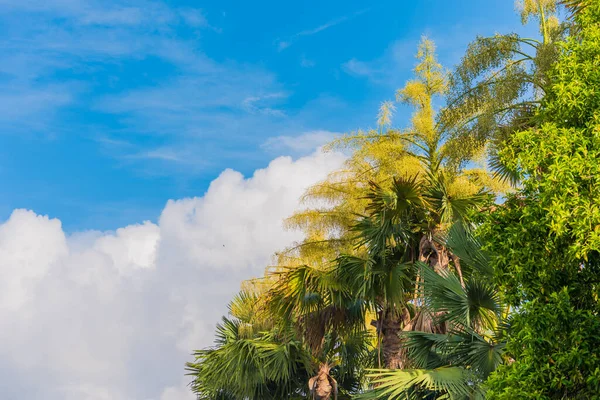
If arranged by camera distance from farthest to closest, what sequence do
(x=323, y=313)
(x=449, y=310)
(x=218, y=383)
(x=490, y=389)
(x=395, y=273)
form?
(x=218, y=383), (x=323, y=313), (x=395, y=273), (x=449, y=310), (x=490, y=389)

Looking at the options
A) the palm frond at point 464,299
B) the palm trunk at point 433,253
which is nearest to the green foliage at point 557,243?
the palm frond at point 464,299

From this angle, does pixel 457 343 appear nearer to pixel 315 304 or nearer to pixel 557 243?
pixel 557 243

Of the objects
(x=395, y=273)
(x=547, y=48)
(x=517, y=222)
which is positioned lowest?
(x=517, y=222)

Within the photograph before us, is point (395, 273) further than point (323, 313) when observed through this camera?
No

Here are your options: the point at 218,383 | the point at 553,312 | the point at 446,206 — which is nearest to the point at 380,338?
the point at 446,206

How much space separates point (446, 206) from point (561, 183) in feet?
20.9

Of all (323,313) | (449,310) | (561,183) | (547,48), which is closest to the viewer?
(561,183)

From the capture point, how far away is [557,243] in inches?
312

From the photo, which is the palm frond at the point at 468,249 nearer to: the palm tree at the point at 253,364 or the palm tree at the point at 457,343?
the palm tree at the point at 457,343

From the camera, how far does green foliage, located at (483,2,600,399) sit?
7.46 m

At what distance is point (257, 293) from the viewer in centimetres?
2011

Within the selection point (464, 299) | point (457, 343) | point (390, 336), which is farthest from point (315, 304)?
point (457, 343)

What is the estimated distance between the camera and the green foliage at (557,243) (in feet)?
24.5

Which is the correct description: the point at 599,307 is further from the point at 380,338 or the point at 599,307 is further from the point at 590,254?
the point at 380,338
